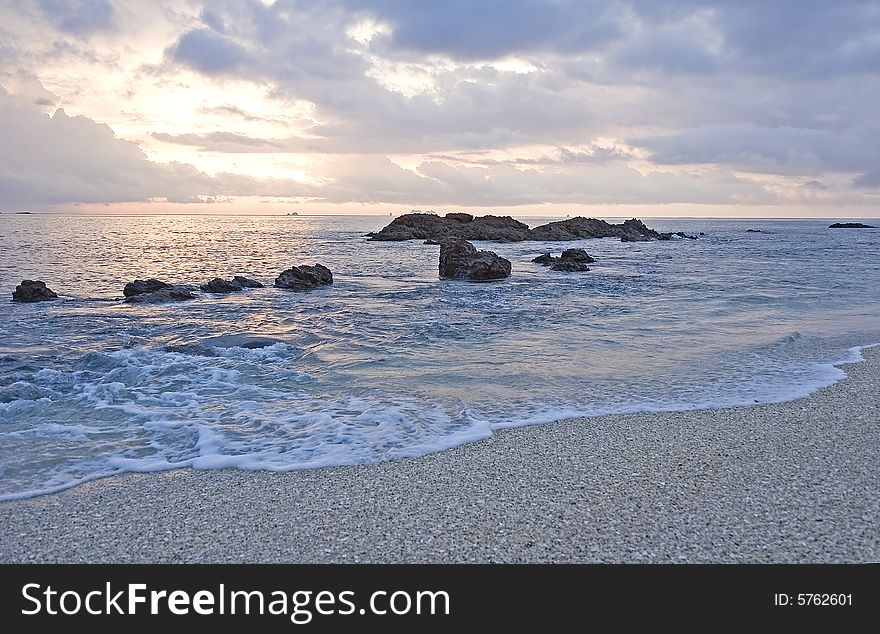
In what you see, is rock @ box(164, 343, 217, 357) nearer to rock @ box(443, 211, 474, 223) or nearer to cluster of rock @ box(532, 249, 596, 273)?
cluster of rock @ box(532, 249, 596, 273)

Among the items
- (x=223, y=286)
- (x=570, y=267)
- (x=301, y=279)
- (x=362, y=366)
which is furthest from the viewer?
(x=570, y=267)

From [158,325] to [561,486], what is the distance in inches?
638

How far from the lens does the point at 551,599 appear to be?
176 inches

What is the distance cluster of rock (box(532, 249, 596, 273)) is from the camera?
130ft

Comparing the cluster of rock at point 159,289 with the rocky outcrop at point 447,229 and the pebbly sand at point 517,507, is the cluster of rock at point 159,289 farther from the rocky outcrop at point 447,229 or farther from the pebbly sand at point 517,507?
the rocky outcrop at point 447,229

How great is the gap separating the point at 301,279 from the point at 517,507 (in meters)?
25.7

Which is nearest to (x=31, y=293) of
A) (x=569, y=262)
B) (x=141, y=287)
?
(x=141, y=287)

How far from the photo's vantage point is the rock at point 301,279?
2955 centimetres

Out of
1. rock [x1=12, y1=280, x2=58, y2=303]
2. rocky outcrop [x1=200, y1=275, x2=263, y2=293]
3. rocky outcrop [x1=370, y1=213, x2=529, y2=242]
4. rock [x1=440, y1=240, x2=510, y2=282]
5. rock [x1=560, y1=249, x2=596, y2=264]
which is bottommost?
rock [x1=12, y1=280, x2=58, y2=303]

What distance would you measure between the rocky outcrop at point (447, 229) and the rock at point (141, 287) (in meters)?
57.1

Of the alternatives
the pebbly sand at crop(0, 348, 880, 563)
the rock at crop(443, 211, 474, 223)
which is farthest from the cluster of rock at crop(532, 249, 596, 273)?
the rock at crop(443, 211, 474, 223)

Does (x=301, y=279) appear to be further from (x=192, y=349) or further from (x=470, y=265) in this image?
(x=192, y=349)

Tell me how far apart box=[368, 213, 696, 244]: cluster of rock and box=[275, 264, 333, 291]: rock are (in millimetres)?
48330

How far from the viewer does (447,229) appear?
94188 millimetres
